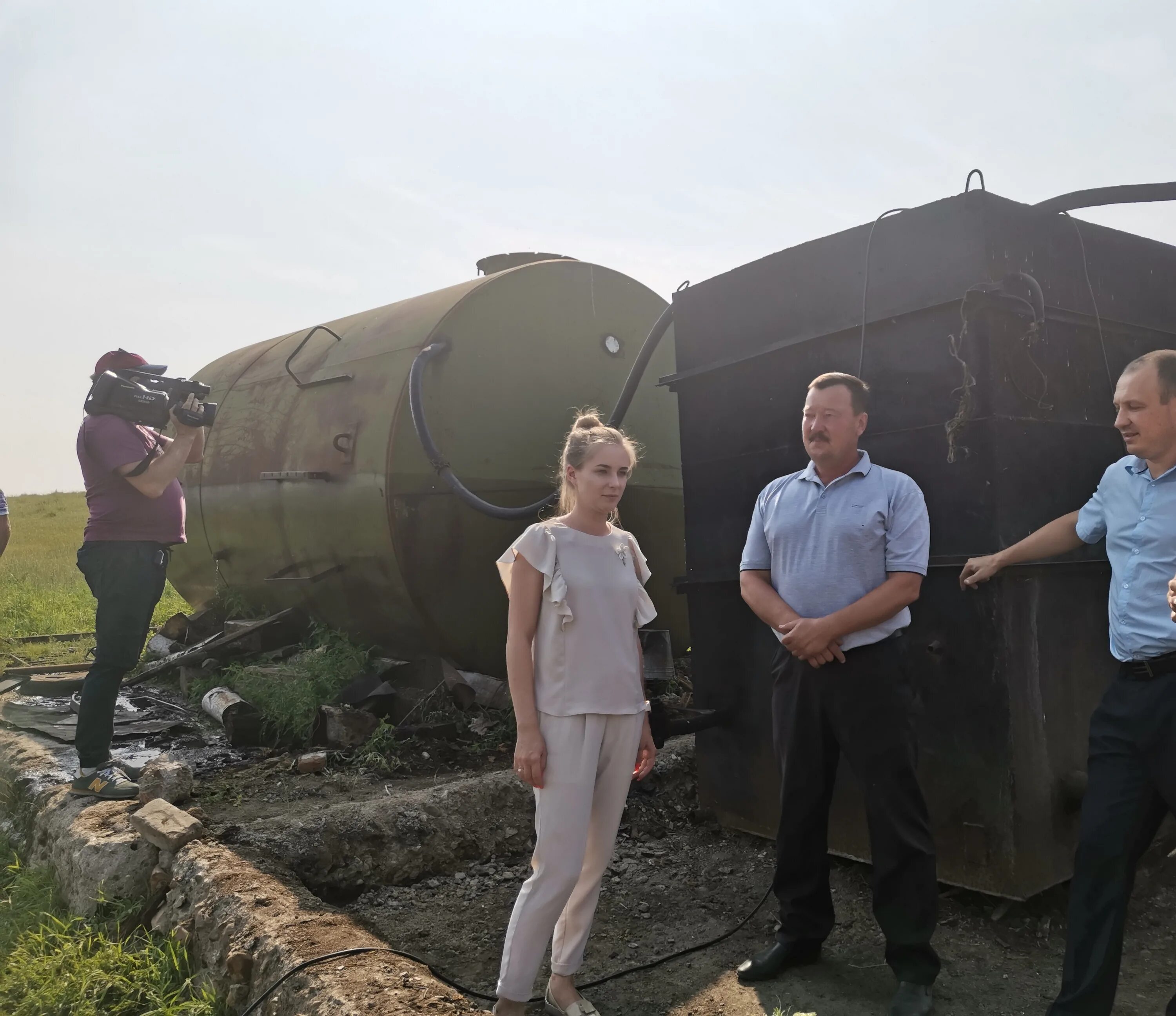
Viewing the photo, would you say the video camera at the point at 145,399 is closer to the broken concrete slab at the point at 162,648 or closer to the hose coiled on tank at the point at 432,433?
the hose coiled on tank at the point at 432,433

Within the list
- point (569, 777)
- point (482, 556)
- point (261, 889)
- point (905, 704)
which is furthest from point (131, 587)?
point (905, 704)

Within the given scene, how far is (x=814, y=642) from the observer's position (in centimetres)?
288

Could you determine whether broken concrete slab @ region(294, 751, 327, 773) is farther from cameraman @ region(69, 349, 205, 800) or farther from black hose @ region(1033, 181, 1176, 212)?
black hose @ region(1033, 181, 1176, 212)

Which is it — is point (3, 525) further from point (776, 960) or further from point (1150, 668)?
point (1150, 668)

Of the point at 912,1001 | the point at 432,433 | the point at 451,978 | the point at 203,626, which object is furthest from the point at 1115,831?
the point at 203,626

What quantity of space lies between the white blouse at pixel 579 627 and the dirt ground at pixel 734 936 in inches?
43.0

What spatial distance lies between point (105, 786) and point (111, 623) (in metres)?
0.70

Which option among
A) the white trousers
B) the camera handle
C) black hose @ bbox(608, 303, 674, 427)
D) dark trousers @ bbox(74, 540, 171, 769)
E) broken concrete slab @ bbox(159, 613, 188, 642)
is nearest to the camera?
the white trousers

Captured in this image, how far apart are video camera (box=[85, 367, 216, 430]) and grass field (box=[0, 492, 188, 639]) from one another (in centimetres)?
269

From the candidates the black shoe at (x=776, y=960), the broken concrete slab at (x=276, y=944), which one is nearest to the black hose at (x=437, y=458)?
the broken concrete slab at (x=276, y=944)

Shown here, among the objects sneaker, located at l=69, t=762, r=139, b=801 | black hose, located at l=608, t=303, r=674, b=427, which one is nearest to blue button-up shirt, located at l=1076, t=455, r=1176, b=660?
black hose, located at l=608, t=303, r=674, b=427

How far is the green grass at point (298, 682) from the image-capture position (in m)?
5.70

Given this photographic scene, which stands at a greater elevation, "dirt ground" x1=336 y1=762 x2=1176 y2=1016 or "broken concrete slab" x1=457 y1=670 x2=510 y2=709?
"broken concrete slab" x1=457 y1=670 x2=510 y2=709

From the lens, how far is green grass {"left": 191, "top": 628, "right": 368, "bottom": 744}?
5699mm
